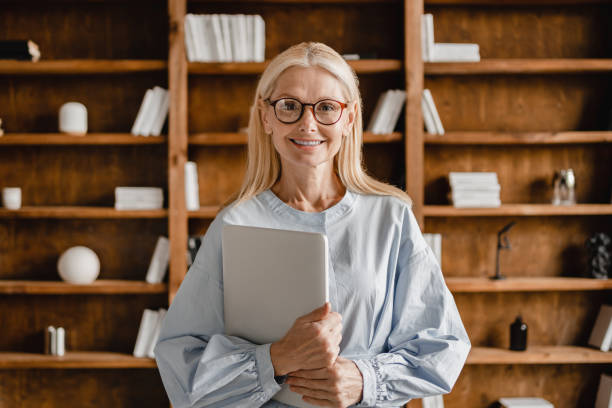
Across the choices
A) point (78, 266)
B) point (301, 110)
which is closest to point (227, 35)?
point (78, 266)

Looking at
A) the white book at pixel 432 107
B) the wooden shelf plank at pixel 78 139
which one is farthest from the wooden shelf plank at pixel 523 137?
the wooden shelf plank at pixel 78 139

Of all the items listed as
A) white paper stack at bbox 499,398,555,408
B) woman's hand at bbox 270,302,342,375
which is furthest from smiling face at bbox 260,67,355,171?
white paper stack at bbox 499,398,555,408

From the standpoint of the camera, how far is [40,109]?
300 centimetres

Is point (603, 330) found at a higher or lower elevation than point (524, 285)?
lower

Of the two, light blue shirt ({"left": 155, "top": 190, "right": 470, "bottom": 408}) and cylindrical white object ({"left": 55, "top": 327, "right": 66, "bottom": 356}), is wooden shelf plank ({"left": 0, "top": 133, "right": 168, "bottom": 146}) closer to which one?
cylindrical white object ({"left": 55, "top": 327, "right": 66, "bottom": 356})

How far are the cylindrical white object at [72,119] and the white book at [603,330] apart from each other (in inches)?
116

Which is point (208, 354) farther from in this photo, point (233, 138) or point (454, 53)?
point (454, 53)

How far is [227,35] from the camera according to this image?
8.78 feet

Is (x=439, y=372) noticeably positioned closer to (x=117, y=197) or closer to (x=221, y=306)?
(x=221, y=306)

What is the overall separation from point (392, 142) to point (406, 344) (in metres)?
1.86

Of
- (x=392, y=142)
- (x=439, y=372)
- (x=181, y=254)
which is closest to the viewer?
(x=439, y=372)

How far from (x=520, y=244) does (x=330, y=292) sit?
2148 mm

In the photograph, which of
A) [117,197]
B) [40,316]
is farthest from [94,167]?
[40,316]

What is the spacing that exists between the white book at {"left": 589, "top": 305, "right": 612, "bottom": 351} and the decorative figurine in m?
→ 0.23
